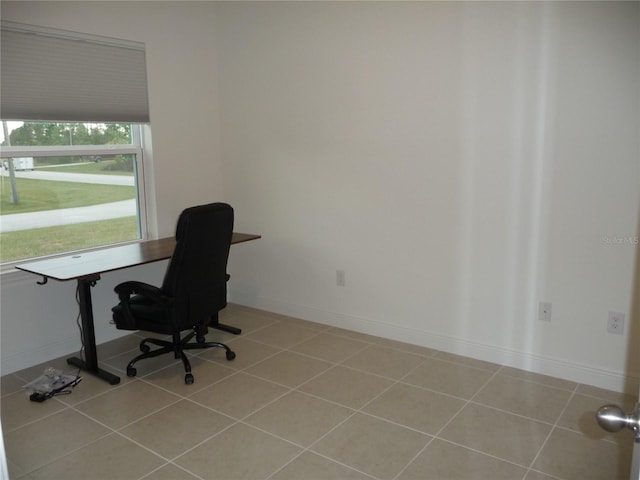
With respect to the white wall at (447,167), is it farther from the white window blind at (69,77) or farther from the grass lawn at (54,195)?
the grass lawn at (54,195)

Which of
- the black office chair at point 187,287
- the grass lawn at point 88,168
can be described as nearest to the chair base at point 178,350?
the black office chair at point 187,287

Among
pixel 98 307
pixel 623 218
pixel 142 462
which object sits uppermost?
pixel 623 218

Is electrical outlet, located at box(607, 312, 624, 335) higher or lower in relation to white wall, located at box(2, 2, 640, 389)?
lower

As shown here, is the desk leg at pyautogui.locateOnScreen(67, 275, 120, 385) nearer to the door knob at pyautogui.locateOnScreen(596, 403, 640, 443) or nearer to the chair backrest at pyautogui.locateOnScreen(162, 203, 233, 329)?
the chair backrest at pyautogui.locateOnScreen(162, 203, 233, 329)

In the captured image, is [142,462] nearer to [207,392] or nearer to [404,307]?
[207,392]

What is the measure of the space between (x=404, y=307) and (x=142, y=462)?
2073 millimetres

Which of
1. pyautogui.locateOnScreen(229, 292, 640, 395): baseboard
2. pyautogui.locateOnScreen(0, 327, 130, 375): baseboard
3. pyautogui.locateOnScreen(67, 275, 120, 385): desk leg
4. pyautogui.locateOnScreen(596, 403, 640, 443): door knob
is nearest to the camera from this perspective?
pyautogui.locateOnScreen(596, 403, 640, 443): door knob

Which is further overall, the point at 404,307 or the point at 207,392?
the point at 404,307

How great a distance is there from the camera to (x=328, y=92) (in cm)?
398

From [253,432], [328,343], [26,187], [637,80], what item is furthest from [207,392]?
[637,80]

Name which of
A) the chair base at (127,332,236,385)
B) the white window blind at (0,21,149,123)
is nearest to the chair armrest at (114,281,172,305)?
the chair base at (127,332,236,385)

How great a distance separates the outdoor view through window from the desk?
251 millimetres

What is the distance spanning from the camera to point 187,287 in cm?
324

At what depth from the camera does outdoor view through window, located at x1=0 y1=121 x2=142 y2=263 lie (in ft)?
11.6
